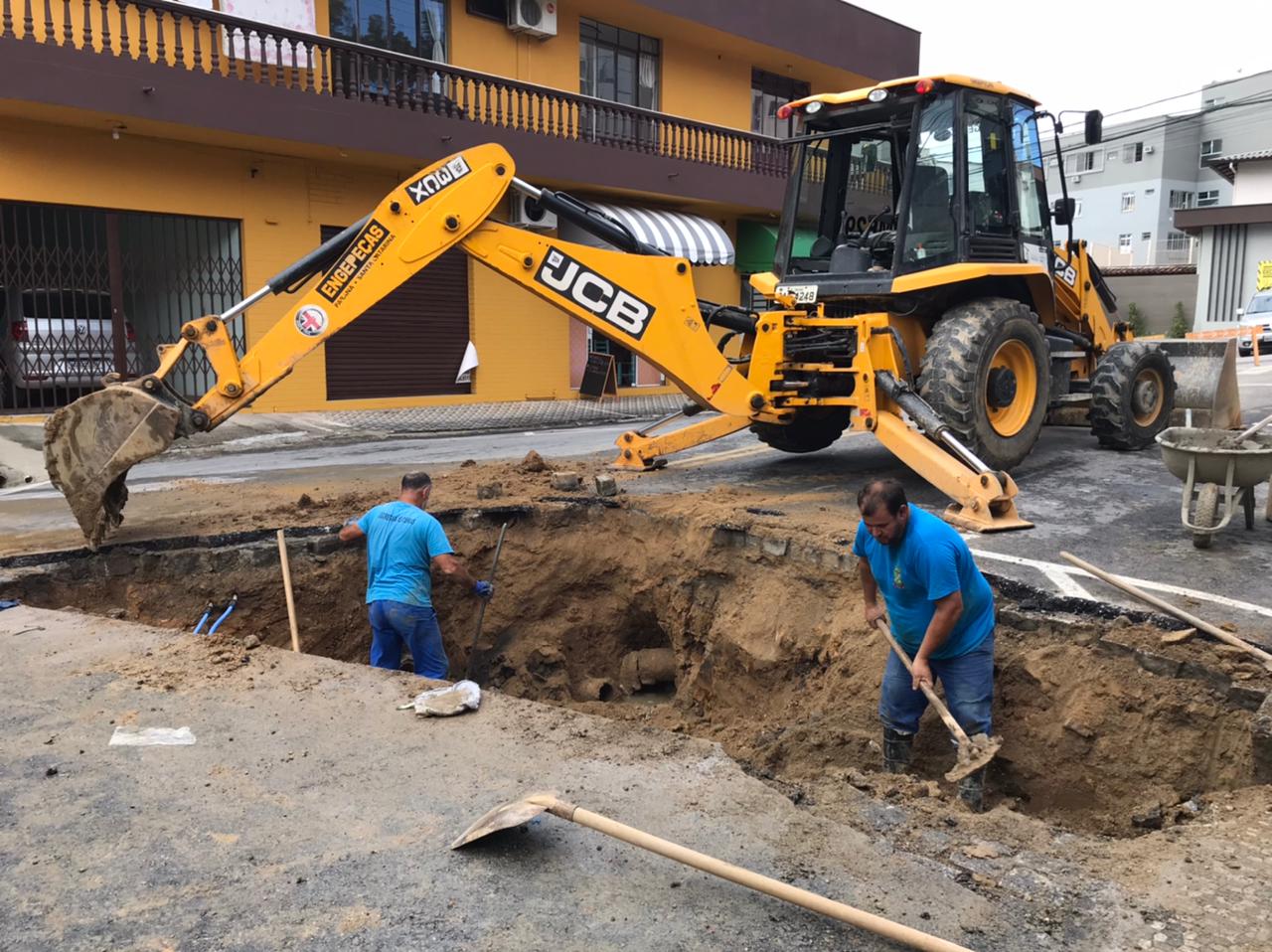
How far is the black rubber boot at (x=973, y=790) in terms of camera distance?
423cm

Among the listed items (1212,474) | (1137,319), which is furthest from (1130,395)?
(1137,319)

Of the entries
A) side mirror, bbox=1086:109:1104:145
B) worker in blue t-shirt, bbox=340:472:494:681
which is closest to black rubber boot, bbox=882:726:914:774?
worker in blue t-shirt, bbox=340:472:494:681

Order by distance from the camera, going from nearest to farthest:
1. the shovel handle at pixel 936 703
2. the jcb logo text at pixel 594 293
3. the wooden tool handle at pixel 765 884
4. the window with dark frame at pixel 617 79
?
1. the wooden tool handle at pixel 765 884
2. the shovel handle at pixel 936 703
3. the jcb logo text at pixel 594 293
4. the window with dark frame at pixel 617 79

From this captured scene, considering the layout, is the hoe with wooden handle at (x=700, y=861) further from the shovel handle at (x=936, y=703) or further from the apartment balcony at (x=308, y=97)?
the apartment balcony at (x=308, y=97)

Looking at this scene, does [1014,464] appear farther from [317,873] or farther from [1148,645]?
[317,873]

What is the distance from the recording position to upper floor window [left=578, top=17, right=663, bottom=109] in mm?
19000

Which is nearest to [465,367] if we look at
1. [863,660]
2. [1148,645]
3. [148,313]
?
[148,313]

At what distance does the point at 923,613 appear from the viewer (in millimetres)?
4426

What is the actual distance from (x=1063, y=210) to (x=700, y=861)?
7831 mm

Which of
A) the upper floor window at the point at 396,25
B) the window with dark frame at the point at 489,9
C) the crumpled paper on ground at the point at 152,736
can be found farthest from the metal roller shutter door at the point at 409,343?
the crumpled paper on ground at the point at 152,736

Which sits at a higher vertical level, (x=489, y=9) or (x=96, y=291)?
(x=489, y=9)

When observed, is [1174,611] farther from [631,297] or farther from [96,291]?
[96,291]

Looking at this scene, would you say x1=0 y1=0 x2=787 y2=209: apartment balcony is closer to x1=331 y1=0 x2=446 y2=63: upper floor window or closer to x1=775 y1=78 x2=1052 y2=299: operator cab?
x1=331 y1=0 x2=446 y2=63: upper floor window

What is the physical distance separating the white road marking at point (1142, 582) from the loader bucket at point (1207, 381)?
5.66m
